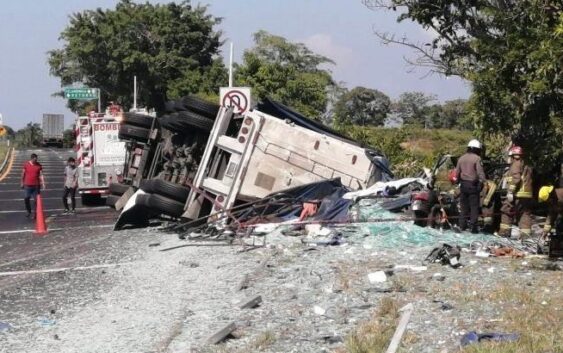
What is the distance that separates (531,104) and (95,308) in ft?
17.4

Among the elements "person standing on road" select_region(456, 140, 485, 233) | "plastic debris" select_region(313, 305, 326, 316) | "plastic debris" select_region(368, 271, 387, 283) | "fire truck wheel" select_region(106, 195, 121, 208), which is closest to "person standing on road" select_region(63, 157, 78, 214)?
"fire truck wheel" select_region(106, 195, 121, 208)

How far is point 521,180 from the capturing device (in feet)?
39.4

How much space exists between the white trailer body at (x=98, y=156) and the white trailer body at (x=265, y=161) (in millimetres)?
9329

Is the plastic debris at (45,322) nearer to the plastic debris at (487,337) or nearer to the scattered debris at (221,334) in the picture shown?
the scattered debris at (221,334)

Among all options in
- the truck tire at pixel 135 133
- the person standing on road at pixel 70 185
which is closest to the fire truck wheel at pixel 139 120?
the truck tire at pixel 135 133

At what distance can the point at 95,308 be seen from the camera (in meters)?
8.56

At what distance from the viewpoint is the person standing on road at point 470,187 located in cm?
1211

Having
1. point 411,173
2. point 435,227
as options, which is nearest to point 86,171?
point 411,173

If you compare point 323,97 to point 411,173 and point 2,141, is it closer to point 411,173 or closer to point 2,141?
point 411,173

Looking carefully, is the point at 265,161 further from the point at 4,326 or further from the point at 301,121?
the point at 4,326

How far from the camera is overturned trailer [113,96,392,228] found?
1480 cm

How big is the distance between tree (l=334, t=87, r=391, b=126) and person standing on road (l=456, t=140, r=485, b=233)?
186ft

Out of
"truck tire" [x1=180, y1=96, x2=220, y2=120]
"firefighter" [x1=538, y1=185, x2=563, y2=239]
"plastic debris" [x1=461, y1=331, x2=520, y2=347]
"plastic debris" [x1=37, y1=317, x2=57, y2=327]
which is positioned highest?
"firefighter" [x1=538, y1=185, x2=563, y2=239]

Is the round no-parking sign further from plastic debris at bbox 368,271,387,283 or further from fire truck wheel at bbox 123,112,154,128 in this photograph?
plastic debris at bbox 368,271,387,283
